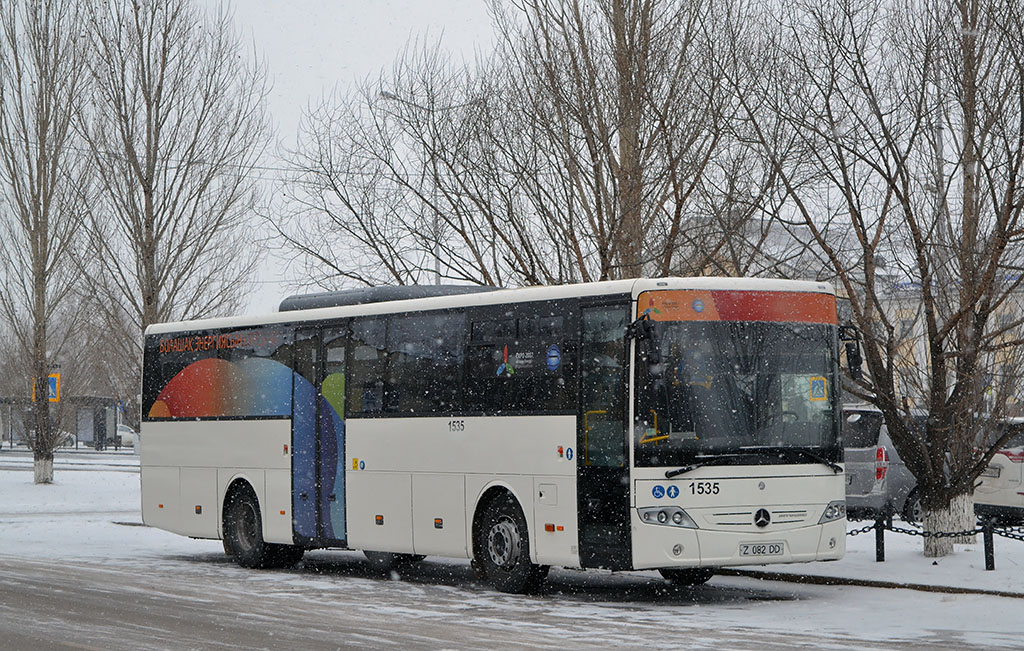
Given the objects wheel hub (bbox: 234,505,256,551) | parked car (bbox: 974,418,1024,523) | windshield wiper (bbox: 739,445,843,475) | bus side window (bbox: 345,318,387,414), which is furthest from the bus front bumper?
parked car (bbox: 974,418,1024,523)

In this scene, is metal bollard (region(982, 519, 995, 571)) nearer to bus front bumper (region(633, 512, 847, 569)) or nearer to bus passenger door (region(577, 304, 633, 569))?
bus front bumper (region(633, 512, 847, 569))

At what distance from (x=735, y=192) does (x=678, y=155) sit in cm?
84

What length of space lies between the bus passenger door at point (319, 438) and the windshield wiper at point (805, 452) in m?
5.58

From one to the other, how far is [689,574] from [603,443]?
2.23 metres

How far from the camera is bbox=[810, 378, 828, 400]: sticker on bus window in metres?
14.4

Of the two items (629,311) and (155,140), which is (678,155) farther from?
(155,140)

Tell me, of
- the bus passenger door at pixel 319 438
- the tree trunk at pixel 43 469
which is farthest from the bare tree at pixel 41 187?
the bus passenger door at pixel 319 438

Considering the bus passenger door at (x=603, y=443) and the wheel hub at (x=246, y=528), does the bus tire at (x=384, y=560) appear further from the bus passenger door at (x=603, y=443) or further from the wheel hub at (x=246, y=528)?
the bus passenger door at (x=603, y=443)

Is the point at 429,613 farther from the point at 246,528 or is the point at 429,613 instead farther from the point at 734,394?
the point at 246,528

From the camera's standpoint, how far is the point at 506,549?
15.2m

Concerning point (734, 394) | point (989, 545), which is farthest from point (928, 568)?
point (734, 394)

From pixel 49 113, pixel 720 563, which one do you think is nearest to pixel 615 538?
pixel 720 563

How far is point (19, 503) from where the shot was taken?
104ft

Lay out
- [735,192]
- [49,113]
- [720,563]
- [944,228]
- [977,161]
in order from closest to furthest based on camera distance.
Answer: [720,563] < [977,161] < [944,228] < [735,192] < [49,113]
